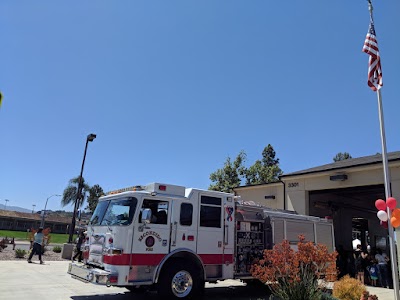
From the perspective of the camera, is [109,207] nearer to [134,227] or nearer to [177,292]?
[134,227]

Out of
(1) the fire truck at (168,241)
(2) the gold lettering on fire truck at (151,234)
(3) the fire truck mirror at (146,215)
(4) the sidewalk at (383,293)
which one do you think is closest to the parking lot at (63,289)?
(1) the fire truck at (168,241)

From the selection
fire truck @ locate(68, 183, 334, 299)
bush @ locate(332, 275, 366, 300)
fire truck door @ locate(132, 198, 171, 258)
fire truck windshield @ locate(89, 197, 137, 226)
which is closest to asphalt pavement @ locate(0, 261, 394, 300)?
fire truck @ locate(68, 183, 334, 299)

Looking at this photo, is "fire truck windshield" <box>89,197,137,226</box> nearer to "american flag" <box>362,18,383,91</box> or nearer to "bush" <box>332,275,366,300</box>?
"bush" <box>332,275,366,300</box>

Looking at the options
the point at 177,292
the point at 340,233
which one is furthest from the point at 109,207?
the point at 340,233

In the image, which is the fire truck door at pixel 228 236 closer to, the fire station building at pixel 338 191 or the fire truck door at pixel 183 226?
the fire truck door at pixel 183 226

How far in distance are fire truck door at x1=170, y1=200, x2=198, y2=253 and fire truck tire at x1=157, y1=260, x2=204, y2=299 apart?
0.44m

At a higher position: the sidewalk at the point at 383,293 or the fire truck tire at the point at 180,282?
A: the fire truck tire at the point at 180,282

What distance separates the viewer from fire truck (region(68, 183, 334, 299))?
8.13 m

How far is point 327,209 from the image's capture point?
65.0 feet

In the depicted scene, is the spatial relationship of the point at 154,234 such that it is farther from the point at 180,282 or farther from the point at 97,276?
the point at 97,276

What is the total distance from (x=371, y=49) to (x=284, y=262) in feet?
22.5

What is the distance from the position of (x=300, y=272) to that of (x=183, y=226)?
10.1 feet

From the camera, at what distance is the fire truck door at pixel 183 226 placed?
8836 millimetres

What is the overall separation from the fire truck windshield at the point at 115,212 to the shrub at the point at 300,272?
344 centimetres
